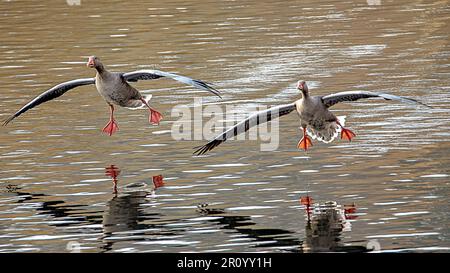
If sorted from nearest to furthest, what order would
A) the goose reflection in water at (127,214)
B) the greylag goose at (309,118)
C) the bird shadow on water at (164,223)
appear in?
1. the bird shadow on water at (164,223)
2. the goose reflection in water at (127,214)
3. the greylag goose at (309,118)

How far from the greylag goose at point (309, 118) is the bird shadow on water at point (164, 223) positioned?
1738mm

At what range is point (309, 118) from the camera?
20625 millimetres

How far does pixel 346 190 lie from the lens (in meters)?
19.2

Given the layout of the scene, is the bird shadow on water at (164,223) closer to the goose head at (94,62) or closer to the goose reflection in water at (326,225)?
the goose reflection in water at (326,225)

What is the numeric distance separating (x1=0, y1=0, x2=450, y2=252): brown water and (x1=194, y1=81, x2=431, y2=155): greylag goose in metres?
0.50

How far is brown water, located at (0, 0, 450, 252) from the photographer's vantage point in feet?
57.3

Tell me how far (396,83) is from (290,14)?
15003 mm

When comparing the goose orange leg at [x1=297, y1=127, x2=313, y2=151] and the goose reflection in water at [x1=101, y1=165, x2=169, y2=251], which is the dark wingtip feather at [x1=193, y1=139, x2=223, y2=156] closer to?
the goose reflection in water at [x1=101, y1=165, x2=169, y2=251]

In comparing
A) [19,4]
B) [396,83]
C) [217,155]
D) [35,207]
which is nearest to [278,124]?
[217,155]

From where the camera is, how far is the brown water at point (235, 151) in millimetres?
17453

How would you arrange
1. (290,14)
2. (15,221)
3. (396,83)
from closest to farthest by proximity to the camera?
(15,221) < (396,83) < (290,14)

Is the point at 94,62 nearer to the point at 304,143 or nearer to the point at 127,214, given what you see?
the point at 304,143

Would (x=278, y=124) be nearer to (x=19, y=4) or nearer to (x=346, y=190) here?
(x=346, y=190)

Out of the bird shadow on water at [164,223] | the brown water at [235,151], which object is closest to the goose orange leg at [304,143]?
the brown water at [235,151]
